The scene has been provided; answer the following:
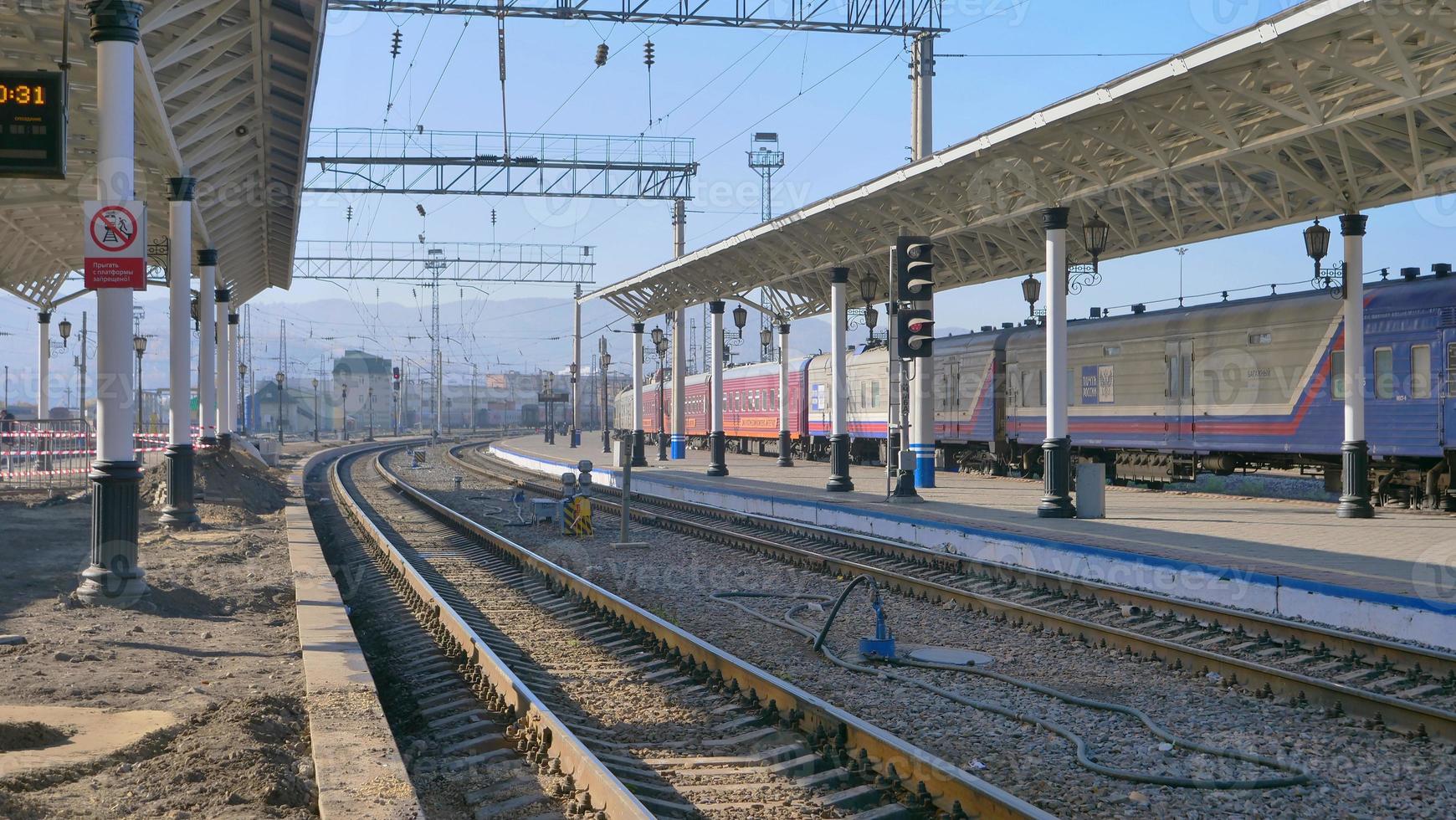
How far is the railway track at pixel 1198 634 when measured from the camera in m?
7.57

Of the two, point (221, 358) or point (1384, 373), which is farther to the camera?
point (221, 358)

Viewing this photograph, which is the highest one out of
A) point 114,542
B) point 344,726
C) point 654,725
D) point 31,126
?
point 31,126

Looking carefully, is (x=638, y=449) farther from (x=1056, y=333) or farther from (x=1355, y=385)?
(x=1355, y=385)

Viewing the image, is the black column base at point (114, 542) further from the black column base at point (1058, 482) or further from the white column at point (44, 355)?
the white column at point (44, 355)

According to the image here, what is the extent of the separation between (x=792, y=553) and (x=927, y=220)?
8.72 m

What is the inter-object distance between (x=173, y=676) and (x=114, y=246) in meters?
4.58

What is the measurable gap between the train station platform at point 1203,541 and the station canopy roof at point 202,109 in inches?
397

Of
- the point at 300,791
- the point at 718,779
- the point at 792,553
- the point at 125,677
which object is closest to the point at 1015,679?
the point at 718,779

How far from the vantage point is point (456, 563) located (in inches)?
616

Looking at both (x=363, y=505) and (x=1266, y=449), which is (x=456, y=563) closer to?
(x=363, y=505)

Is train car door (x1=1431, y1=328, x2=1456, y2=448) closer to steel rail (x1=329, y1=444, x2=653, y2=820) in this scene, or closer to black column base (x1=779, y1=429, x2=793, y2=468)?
steel rail (x1=329, y1=444, x2=653, y2=820)

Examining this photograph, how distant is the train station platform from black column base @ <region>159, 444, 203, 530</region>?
31.1 feet

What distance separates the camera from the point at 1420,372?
18328 mm

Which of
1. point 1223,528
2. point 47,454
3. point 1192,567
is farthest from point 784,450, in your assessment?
point 1192,567
